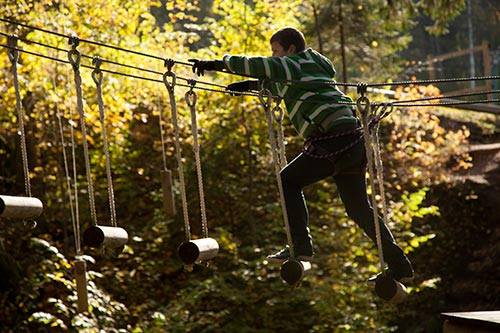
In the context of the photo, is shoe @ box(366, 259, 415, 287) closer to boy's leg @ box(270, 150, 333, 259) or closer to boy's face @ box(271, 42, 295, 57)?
boy's leg @ box(270, 150, 333, 259)

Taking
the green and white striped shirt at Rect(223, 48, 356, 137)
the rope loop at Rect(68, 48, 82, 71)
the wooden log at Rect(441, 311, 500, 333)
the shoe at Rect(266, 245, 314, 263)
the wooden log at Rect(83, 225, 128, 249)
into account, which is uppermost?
the rope loop at Rect(68, 48, 82, 71)

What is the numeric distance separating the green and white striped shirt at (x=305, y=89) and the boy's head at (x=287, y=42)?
0.04 metres

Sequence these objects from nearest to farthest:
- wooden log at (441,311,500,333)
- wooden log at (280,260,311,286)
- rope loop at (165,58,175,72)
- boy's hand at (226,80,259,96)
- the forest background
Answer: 1. wooden log at (280,260,311,286)
2. rope loop at (165,58,175,72)
3. boy's hand at (226,80,259,96)
4. wooden log at (441,311,500,333)
5. the forest background

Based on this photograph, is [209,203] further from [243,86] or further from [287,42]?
[287,42]

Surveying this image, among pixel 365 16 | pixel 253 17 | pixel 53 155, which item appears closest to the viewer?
pixel 253 17

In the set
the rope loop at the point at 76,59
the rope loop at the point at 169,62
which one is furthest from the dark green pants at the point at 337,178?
the rope loop at the point at 76,59

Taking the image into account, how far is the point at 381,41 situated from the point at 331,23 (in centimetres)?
98

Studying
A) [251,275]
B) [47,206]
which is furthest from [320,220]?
[47,206]

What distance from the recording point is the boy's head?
476 centimetres

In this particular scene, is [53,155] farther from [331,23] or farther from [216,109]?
[331,23]

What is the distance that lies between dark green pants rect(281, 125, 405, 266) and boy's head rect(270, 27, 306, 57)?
0.47 meters

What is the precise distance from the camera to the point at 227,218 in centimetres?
1195

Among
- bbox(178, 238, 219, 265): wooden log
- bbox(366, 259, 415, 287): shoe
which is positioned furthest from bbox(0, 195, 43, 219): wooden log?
bbox(366, 259, 415, 287): shoe

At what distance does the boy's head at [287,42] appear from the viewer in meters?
4.76
